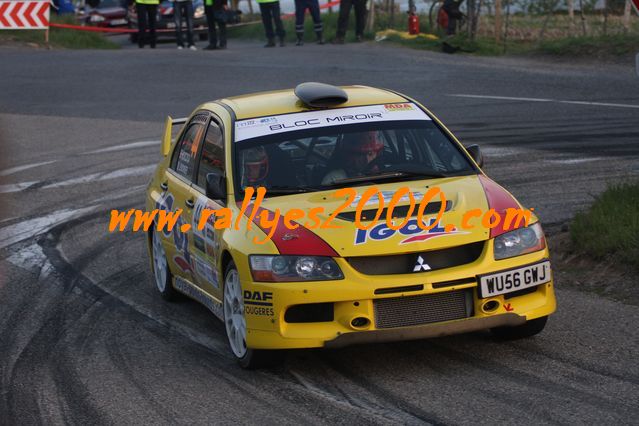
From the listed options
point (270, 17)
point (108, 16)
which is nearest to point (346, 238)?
point (270, 17)

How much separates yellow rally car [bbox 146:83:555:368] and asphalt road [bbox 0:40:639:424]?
30 cm

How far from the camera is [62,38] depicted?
33344mm

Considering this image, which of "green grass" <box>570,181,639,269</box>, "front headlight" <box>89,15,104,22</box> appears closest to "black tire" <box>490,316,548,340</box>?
"green grass" <box>570,181,639,269</box>

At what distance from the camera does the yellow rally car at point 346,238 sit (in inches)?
280

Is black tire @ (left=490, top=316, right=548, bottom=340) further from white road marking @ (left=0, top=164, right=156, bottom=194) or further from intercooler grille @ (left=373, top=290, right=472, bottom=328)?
white road marking @ (left=0, top=164, right=156, bottom=194)

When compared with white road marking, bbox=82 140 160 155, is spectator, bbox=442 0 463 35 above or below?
above

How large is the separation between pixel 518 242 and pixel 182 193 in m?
2.79

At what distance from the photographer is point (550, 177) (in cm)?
1363

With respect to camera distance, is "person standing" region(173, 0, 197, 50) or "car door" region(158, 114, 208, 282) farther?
"person standing" region(173, 0, 197, 50)

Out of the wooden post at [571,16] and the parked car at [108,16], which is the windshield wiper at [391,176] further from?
the parked car at [108,16]

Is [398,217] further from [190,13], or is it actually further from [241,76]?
[190,13]

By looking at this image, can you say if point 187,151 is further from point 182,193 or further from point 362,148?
point 362,148

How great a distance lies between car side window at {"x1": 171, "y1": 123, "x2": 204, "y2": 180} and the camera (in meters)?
9.34

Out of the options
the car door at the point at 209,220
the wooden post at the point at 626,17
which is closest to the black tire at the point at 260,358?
the car door at the point at 209,220
